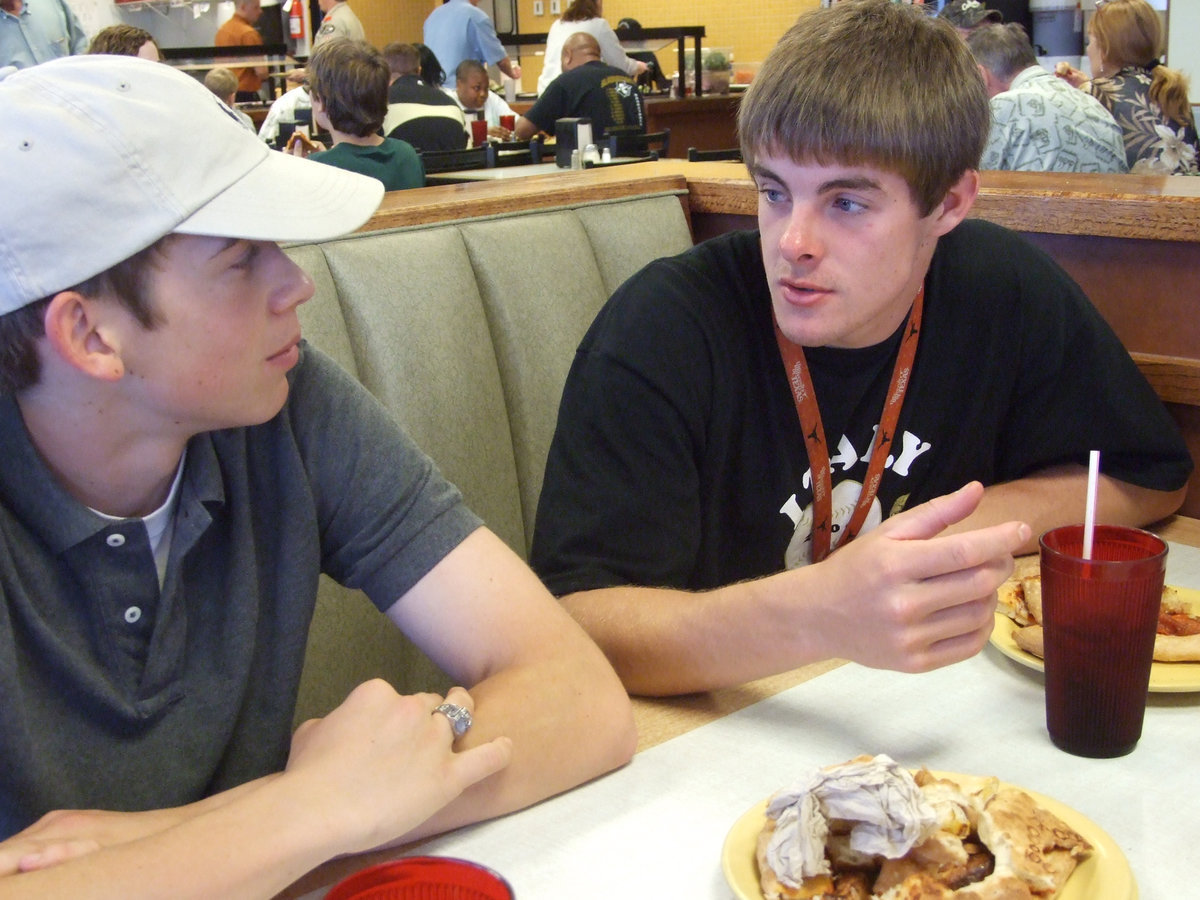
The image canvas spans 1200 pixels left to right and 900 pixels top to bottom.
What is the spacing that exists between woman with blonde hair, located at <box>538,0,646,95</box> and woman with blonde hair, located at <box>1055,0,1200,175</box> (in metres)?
4.15

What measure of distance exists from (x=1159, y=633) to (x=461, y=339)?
1188 mm

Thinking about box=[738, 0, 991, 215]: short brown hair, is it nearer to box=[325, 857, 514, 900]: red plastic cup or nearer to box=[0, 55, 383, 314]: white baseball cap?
box=[0, 55, 383, 314]: white baseball cap

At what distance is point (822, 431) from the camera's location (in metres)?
1.45

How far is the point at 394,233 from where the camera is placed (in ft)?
6.50

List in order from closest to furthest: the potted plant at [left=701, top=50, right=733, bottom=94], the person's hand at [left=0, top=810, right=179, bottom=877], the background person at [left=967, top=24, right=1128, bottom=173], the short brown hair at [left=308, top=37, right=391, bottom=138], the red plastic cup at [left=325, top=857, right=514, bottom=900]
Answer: the red plastic cup at [left=325, top=857, right=514, bottom=900]
the person's hand at [left=0, top=810, right=179, bottom=877]
the background person at [left=967, top=24, right=1128, bottom=173]
the short brown hair at [left=308, top=37, right=391, bottom=138]
the potted plant at [left=701, top=50, right=733, bottom=94]

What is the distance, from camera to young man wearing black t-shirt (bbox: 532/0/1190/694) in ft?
4.39

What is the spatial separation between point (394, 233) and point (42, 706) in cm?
111

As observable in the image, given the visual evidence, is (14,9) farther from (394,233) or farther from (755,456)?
(755,456)

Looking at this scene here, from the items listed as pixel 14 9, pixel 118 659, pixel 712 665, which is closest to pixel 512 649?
pixel 712 665

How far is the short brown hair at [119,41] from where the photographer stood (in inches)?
228

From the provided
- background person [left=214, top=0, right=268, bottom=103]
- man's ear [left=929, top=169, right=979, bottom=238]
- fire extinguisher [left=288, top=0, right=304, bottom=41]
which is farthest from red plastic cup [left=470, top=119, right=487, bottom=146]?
man's ear [left=929, top=169, right=979, bottom=238]

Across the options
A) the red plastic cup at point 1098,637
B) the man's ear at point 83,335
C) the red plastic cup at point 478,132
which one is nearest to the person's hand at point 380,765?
the man's ear at point 83,335

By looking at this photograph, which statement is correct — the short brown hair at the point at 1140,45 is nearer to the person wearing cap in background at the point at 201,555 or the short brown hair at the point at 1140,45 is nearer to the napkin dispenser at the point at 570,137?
the napkin dispenser at the point at 570,137

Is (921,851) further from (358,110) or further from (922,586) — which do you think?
(358,110)
